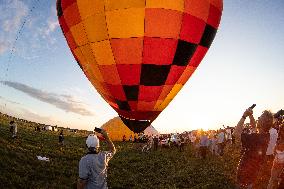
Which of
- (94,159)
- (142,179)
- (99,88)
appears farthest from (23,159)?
(94,159)

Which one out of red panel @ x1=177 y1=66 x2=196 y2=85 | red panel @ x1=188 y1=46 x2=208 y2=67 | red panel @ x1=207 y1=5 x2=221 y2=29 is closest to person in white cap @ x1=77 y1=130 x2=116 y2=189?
red panel @ x1=177 y1=66 x2=196 y2=85

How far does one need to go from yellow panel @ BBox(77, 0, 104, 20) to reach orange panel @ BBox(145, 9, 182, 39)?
1199 millimetres

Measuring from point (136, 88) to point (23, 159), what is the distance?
302 inches

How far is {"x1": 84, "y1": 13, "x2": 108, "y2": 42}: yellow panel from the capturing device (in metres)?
8.40

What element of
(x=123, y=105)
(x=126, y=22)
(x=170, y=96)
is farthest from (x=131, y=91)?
(x=126, y=22)

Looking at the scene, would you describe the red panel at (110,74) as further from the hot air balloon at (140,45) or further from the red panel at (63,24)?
the red panel at (63,24)

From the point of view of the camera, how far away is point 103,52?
28.7 ft

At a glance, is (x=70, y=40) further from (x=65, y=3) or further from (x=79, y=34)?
(x=65, y=3)

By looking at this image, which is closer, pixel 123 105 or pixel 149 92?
pixel 149 92

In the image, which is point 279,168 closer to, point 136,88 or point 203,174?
point 136,88

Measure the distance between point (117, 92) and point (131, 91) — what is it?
463 mm

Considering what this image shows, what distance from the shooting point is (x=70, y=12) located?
9.41m

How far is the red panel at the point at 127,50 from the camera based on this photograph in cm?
830

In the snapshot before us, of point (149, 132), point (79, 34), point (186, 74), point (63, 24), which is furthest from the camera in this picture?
point (149, 132)
